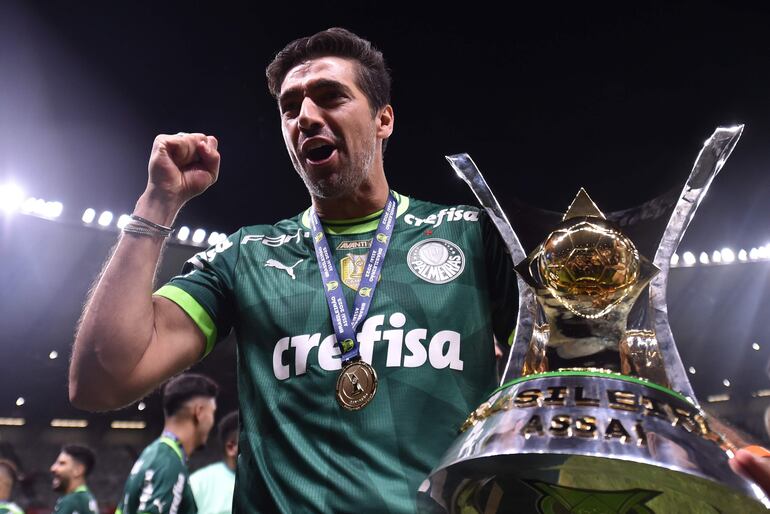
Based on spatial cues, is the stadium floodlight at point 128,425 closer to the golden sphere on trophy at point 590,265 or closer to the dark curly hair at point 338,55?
the dark curly hair at point 338,55

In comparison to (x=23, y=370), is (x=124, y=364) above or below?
below

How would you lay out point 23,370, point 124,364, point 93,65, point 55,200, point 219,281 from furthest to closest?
point 23,370, point 55,200, point 93,65, point 219,281, point 124,364

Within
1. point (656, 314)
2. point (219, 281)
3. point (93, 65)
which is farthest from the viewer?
point (93, 65)

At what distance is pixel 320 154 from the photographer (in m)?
1.38

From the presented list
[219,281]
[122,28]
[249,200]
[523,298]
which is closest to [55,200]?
[249,200]

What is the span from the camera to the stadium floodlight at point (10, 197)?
879cm

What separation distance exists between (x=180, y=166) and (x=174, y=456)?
2862 mm

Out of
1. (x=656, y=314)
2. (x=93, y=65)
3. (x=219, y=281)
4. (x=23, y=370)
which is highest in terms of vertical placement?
(x=93, y=65)

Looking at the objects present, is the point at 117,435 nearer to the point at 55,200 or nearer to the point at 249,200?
the point at 55,200

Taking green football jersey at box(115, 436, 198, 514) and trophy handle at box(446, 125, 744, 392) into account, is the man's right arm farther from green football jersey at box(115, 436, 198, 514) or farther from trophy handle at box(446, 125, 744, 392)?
green football jersey at box(115, 436, 198, 514)

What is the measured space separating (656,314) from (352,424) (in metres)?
0.56

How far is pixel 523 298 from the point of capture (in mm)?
986

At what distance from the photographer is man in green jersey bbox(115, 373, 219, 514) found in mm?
3441

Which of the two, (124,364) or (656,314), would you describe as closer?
(656,314)
